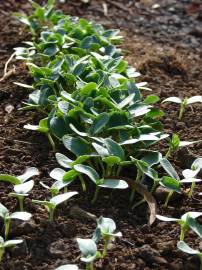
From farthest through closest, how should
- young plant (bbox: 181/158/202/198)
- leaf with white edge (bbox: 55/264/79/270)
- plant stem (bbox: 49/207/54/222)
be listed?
young plant (bbox: 181/158/202/198)
plant stem (bbox: 49/207/54/222)
leaf with white edge (bbox: 55/264/79/270)

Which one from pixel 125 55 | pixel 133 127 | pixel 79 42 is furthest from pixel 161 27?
pixel 133 127

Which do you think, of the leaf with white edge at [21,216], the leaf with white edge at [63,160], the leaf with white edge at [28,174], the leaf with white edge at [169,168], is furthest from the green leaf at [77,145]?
the leaf with white edge at [21,216]

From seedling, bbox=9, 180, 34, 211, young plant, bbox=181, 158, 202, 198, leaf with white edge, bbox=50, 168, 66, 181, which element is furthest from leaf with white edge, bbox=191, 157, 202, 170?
seedling, bbox=9, 180, 34, 211

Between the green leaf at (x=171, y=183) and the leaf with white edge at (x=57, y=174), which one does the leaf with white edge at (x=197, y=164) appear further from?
the leaf with white edge at (x=57, y=174)

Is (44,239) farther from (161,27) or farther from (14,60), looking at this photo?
(161,27)

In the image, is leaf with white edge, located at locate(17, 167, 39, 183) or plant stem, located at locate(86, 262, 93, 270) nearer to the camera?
plant stem, located at locate(86, 262, 93, 270)

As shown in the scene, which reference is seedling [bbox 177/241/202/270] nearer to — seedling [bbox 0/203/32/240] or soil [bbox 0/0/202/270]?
soil [bbox 0/0/202/270]
